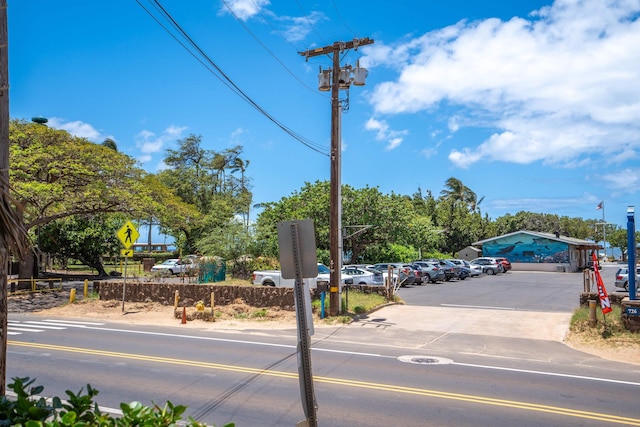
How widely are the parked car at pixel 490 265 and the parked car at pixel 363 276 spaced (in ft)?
70.0

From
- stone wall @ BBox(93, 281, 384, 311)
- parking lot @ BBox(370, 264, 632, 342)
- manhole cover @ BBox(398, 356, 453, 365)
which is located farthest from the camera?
stone wall @ BBox(93, 281, 384, 311)

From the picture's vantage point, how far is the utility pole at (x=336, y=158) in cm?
1797

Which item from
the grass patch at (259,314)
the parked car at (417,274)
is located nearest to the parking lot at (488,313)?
the grass patch at (259,314)

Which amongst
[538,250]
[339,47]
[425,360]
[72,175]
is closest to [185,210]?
[72,175]

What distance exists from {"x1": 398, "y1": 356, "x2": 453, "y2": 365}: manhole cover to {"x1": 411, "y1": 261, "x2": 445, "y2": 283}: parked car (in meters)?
24.4

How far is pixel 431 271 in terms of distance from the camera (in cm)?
3716

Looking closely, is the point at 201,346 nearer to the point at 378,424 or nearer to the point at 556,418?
the point at 378,424

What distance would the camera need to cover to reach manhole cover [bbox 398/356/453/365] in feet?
38.2

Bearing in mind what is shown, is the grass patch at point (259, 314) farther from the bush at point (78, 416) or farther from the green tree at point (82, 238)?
the green tree at point (82, 238)

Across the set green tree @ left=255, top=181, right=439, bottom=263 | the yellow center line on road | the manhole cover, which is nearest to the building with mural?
green tree @ left=255, top=181, right=439, bottom=263

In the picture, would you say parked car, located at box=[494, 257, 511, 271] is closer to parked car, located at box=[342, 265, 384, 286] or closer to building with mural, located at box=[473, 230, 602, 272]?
building with mural, located at box=[473, 230, 602, 272]

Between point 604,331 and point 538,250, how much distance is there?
44982 mm

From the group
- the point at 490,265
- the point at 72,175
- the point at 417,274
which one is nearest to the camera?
the point at 72,175

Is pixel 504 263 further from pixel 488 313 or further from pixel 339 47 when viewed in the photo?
pixel 339 47
